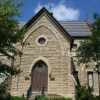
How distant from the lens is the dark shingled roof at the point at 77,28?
3281 centimetres

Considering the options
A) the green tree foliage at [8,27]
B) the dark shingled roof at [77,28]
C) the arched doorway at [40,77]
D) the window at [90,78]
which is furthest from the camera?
the dark shingled roof at [77,28]

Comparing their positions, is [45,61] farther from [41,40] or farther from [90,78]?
[90,78]

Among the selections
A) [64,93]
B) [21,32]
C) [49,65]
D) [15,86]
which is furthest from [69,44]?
[21,32]

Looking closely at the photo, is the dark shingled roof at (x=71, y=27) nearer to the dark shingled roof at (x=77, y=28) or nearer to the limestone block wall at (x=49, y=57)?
the dark shingled roof at (x=77, y=28)

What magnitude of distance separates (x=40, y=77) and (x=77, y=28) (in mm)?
10011

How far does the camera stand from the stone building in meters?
26.9

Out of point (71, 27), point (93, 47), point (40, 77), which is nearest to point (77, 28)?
point (71, 27)

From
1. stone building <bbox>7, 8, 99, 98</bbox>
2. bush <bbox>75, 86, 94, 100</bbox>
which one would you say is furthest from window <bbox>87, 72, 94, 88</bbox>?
bush <bbox>75, 86, 94, 100</bbox>

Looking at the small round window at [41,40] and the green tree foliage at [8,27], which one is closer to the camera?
the green tree foliage at [8,27]

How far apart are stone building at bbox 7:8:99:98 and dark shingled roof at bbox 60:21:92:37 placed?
4.49 m

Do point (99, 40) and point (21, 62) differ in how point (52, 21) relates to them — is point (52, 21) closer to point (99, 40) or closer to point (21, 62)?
point (21, 62)

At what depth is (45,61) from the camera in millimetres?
27953

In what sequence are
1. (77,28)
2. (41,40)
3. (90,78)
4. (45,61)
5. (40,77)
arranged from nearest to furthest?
(40,77)
(45,61)
(41,40)
(90,78)
(77,28)

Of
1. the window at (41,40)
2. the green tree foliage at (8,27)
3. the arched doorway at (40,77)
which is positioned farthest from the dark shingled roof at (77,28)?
the green tree foliage at (8,27)
